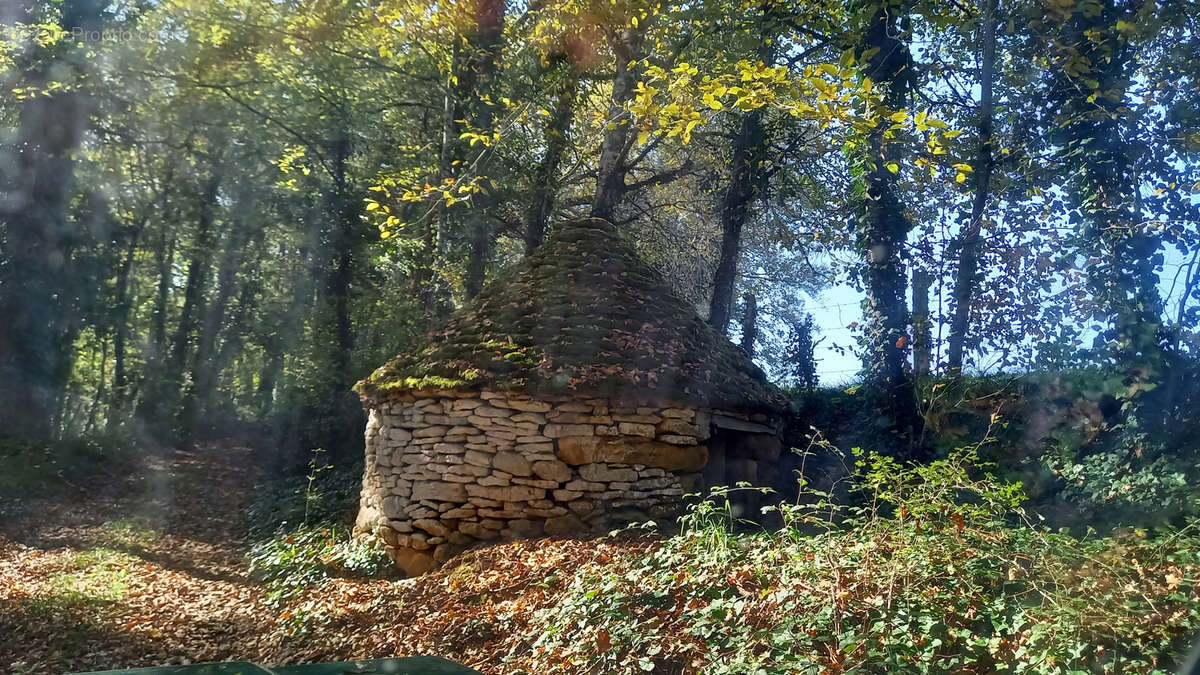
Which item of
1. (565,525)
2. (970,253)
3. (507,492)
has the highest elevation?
(970,253)

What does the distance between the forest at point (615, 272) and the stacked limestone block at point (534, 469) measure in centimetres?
45

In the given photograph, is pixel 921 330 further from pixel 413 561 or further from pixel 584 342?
pixel 413 561

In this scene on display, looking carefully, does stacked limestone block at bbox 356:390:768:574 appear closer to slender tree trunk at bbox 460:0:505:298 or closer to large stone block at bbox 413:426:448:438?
large stone block at bbox 413:426:448:438

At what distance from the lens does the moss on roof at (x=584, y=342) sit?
7980 millimetres

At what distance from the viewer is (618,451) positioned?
25.5 feet

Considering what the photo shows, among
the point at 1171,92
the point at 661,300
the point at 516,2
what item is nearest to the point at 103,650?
the point at 661,300

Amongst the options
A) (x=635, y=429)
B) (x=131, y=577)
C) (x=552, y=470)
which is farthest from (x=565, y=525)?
(x=131, y=577)

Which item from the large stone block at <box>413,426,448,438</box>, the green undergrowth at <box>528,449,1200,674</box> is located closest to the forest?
the green undergrowth at <box>528,449,1200,674</box>

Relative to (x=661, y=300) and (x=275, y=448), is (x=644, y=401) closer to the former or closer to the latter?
(x=661, y=300)

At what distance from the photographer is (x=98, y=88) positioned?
1636 centimetres

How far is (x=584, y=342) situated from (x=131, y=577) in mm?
6131

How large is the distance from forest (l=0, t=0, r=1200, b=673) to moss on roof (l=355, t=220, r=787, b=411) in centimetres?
52

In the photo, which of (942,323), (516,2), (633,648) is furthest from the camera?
(516,2)

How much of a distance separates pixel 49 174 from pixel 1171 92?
1919 centimetres
